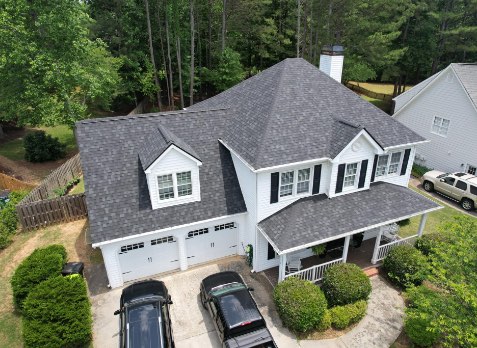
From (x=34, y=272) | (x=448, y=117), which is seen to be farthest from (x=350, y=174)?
(x=448, y=117)

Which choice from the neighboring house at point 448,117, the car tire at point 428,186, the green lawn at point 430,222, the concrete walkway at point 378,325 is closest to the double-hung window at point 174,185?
the concrete walkway at point 378,325

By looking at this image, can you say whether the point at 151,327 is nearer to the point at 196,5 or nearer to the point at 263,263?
the point at 263,263

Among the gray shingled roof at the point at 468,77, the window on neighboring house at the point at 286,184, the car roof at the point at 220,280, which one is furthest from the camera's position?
the gray shingled roof at the point at 468,77

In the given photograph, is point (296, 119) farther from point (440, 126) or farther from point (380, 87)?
point (380, 87)

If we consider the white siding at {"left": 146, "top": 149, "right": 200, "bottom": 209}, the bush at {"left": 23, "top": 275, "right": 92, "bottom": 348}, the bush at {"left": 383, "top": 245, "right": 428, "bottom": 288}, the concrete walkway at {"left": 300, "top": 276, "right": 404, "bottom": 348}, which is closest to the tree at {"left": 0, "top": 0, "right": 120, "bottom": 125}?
the white siding at {"left": 146, "top": 149, "right": 200, "bottom": 209}

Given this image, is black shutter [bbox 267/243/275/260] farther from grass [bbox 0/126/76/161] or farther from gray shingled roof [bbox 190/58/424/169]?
grass [bbox 0/126/76/161]

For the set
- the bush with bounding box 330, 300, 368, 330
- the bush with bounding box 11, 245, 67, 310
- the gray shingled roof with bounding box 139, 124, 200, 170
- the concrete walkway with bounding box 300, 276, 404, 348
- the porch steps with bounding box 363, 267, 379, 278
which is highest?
the gray shingled roof with bounding box 139, 124, 200, 170

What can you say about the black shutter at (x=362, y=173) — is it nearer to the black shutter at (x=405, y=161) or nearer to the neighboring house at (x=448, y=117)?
the black shutter at (x=405, y=161)
